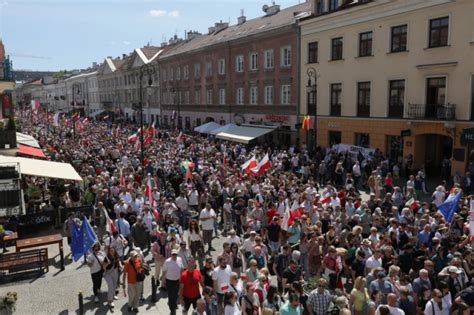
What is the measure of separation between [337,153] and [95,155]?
1456 cm

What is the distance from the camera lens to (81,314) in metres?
9.26

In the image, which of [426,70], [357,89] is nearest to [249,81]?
[357,89]

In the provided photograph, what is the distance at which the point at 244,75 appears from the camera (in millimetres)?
40469

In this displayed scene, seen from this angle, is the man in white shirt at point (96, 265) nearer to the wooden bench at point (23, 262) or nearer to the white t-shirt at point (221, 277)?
the wooden bench at point (23, 262)

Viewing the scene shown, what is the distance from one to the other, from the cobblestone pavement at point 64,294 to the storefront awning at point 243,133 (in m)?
20.5

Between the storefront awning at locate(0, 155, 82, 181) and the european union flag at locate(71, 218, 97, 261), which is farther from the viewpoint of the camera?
the storefront awning at locate(0, 155, 82, 181)

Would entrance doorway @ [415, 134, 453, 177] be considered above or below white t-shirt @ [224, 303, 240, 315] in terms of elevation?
above

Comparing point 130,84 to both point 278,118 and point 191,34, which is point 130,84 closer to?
point 191,34

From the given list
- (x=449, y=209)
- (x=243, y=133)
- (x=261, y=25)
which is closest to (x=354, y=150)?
(x=243, y=133)

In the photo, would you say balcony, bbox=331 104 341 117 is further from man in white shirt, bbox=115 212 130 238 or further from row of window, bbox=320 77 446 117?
man in white shirt, bbox=115 212 130 238

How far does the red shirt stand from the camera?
8.65 m

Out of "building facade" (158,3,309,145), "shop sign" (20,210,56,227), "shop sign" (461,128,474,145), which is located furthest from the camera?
"building facade" (158,3,309,145)

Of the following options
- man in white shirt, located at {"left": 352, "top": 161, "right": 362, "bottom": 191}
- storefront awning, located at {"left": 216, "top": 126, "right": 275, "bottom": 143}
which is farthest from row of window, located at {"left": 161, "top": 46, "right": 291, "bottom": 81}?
man in white shirt, located at {"left": 352, "top": 161, "right": 362, "bottom": 191}

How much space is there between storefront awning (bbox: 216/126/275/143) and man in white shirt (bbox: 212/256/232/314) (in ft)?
76.9
